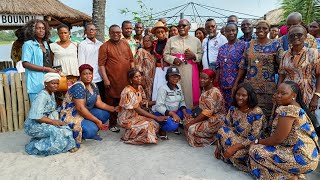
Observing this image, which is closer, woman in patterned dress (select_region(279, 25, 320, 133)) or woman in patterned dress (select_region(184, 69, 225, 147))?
woman in patterned dress (select_region(279, 25, 320, 133))

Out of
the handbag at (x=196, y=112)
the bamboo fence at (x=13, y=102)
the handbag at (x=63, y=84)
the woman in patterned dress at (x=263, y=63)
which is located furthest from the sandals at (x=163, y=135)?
the bamboo fence at (x=13, y=102)

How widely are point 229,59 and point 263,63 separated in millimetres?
564

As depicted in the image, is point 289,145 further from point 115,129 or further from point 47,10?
point 47,10

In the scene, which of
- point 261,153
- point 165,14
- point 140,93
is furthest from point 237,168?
point 165,14

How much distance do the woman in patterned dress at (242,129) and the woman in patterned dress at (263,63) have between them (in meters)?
0.67

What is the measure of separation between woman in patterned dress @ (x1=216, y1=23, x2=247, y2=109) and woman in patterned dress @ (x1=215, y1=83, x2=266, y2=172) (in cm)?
A: 93

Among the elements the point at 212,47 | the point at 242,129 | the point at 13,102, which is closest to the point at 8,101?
the point at 13,102

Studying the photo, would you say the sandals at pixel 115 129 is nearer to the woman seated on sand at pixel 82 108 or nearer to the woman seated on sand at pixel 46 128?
the woman seated on sand at pixel 82 108

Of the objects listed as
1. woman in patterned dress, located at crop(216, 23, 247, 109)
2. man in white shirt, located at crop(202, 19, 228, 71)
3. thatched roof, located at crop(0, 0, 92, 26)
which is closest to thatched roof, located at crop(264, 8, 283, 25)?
thatched roof, located at crop(0, 0, 92, 26)

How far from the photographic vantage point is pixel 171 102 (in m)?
4.77

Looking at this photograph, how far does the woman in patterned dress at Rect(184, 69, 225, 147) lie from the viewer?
439 centimetres

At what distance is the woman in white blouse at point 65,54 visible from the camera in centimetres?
472

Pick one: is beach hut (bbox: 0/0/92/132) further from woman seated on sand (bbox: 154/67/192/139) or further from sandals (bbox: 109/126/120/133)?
woman seated on sand (bbox: 154/67/192/139)

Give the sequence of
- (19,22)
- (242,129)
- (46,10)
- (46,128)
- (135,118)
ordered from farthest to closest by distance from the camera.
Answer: (46,10) < (19,22) < (135,118) < (46,128) < (242,129)
